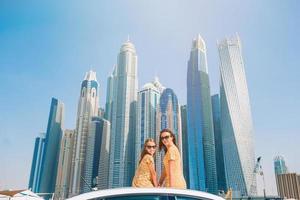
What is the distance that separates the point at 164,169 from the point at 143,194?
95.9 inches

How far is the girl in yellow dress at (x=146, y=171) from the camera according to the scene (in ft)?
17.1

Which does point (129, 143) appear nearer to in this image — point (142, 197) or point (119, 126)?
point (119, 126)

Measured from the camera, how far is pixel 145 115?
134625 mm

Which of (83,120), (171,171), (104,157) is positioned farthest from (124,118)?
(171,171)

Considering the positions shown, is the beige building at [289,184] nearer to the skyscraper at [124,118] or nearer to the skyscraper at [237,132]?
the skyscraper at [237,132]

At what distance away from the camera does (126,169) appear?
126 m

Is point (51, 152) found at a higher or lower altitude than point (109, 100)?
lower

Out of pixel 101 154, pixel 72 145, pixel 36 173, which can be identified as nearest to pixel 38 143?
pixel 36 173

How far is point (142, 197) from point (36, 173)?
582 ft

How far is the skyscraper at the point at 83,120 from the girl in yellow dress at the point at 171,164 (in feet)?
392

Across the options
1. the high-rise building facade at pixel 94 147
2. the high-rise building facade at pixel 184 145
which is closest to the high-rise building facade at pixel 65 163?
the high-rise building facade at pixel 94 147

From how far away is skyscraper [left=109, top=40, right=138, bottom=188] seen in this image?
126m

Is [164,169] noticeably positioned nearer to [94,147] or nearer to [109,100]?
[94,147]

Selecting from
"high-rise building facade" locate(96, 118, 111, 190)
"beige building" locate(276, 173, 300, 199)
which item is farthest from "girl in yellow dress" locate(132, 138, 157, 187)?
"high-rise building facade" locate(96, 118, 111, 190)
